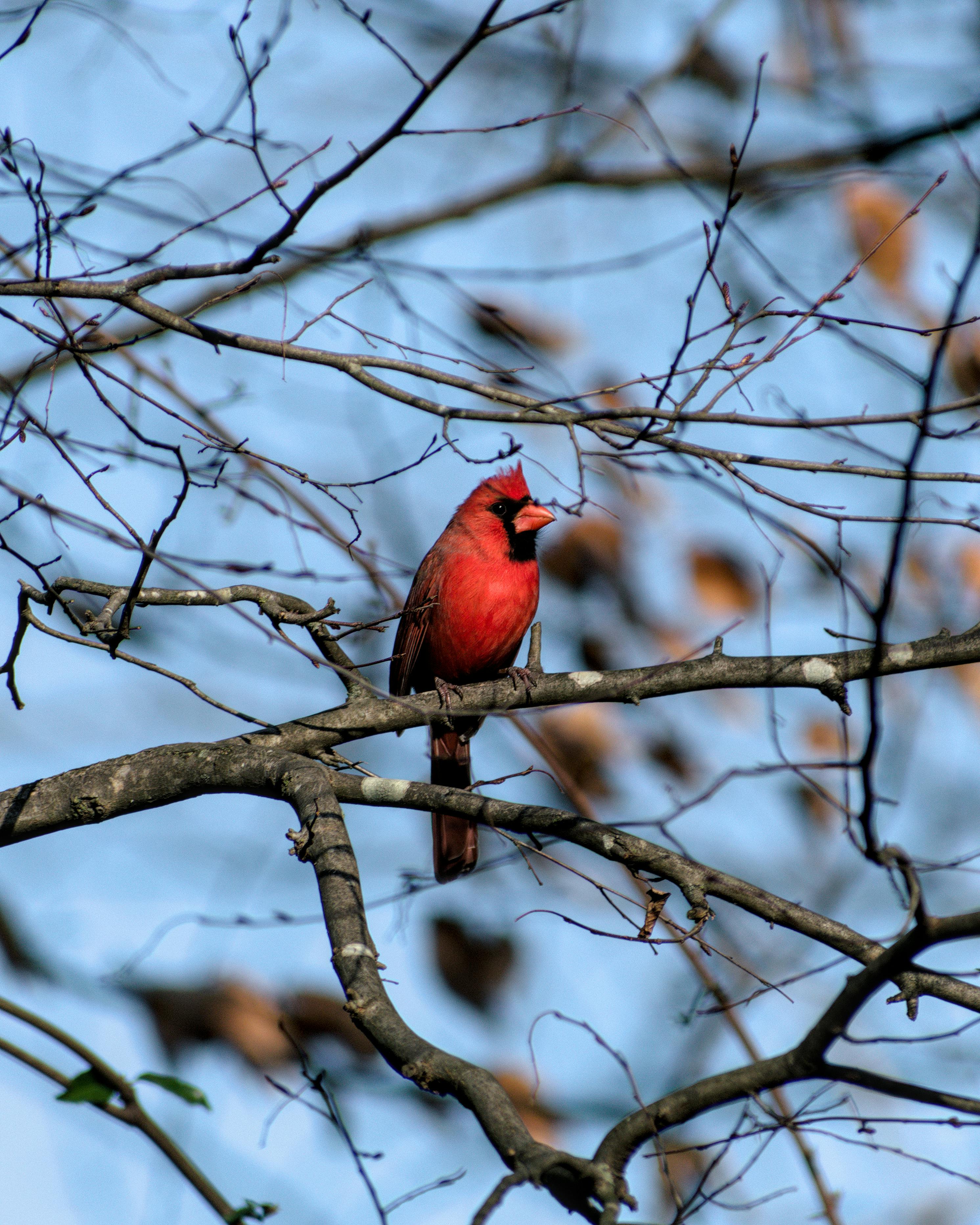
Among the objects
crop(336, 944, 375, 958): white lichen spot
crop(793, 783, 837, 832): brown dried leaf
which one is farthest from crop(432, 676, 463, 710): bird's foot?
crop(793, 783, 837, 832): brown dried leaf

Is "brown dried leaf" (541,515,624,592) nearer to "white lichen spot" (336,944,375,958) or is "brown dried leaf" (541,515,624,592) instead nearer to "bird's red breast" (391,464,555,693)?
"bird's red breast" (391,464,555,693)

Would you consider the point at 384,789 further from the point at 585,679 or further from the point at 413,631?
the point at 413,631

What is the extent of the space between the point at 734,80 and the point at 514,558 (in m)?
3.36

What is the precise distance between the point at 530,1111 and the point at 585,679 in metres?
3.56

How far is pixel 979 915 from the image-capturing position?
5.98ft

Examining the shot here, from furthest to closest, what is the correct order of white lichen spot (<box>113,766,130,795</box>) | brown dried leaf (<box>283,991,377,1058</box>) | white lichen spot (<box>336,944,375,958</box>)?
brown dried leaf (<box>283,991,377,1058</box>) → white lichen spot (<box>113,766,130,795</box>) → white lichen spot (<box>336,944,375,958</box>)

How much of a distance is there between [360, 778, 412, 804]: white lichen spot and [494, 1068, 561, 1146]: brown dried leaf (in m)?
2.62

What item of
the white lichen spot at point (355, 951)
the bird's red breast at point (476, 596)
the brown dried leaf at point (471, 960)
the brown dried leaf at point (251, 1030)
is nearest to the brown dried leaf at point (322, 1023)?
the brown dried leaf at point (251, 1030)

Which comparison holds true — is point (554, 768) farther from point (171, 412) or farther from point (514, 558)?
point (171, 412)

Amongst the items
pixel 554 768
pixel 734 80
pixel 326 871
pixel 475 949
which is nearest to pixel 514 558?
pixel 554 768

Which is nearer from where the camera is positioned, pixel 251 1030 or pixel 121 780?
pixel 121 780

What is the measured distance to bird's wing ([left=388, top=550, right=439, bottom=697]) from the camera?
18.4 feet

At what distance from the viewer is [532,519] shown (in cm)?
571

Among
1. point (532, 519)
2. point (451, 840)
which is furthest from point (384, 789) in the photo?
point (532, 519)
